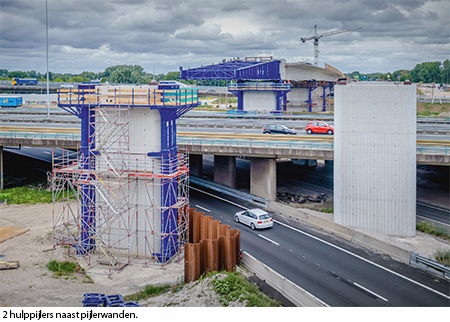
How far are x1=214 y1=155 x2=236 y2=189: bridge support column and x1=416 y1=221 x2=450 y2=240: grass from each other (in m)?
14.7

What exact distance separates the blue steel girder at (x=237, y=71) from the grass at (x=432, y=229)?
35.6 metres

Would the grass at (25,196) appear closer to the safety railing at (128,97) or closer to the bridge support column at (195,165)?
the bridge support column at (195,165)

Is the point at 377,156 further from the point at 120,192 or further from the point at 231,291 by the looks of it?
the point at 120,192

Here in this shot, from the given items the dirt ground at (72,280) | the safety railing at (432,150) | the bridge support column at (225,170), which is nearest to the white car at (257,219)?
the dirt ground at (72,280)

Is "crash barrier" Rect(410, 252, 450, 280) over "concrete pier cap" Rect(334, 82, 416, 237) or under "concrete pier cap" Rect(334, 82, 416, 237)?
under

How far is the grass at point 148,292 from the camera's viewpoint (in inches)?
763

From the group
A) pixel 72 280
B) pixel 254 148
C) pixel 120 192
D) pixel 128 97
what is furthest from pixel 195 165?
pixel 72 280

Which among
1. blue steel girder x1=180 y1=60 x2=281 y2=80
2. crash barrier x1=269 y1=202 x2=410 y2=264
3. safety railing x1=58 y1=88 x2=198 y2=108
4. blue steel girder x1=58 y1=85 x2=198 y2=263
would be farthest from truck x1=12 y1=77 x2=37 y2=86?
blue steel girder x1=58 y1=85 x2=198 y2=263

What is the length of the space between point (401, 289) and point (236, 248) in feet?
24.6

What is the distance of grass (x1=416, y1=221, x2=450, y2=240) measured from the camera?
2702 cm

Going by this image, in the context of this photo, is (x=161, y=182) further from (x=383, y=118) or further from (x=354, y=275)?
(x=383, y=118)

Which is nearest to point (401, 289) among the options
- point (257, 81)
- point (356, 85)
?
point (356, 85)

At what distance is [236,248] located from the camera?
73.5ft

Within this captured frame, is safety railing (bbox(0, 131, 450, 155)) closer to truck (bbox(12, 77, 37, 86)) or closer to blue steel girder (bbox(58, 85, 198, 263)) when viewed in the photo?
blue steel girder (bbox(58, 85, 198, 263))
